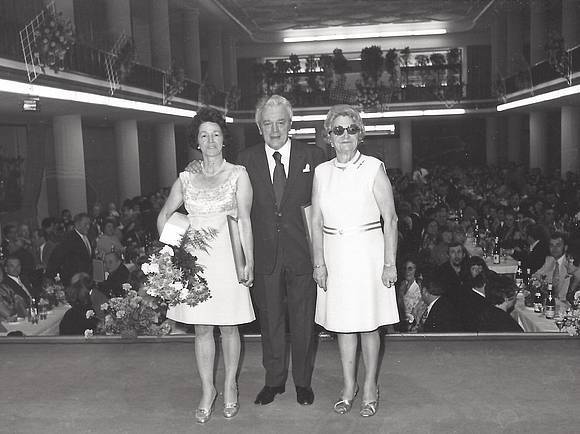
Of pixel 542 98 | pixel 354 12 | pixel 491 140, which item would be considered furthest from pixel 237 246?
pixel 542 98

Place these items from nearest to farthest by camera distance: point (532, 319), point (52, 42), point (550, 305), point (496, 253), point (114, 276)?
point (532, 319), point (550, 305), point (114, 276), point (496, 253), point (52, 42)

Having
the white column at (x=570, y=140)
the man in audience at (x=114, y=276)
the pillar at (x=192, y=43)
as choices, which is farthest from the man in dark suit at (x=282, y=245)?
the white column at (x=570, y=140)

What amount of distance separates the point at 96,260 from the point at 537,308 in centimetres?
535

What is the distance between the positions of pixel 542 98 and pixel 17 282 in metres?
7.89

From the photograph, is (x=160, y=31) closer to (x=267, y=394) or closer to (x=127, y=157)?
(x=127, y=157)

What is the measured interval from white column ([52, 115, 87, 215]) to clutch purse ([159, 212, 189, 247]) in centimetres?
728

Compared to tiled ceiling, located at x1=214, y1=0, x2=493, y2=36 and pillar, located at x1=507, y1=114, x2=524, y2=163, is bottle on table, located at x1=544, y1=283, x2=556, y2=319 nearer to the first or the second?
pillar, located at x1=507, y1=114, x2=524, y2=163

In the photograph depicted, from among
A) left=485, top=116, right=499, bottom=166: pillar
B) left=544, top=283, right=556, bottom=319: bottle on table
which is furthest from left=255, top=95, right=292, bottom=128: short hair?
left=485, top=116, right=499, bottom=166: pillar

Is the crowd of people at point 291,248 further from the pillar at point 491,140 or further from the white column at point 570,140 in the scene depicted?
the white column at point 570,140

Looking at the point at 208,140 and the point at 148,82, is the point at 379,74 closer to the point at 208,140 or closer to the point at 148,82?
the point at 148,82

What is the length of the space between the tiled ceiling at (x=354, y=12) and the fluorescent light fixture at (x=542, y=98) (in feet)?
4.36

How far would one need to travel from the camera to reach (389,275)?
326 cm

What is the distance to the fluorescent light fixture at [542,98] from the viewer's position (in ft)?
31.0

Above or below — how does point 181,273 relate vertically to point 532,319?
above
